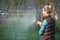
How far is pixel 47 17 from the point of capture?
4.91 m

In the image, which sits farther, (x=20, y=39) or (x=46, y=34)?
(x=20, y=39)

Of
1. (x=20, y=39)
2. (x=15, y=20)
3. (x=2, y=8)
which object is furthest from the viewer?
(x=2, y=8)

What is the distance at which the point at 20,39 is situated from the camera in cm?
1059

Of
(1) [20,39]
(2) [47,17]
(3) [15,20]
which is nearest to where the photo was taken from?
(2) [47,17]

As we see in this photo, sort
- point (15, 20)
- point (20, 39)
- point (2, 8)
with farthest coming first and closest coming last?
1. point (2, 8)
2. point (15, 20)
3. point (20, 39)

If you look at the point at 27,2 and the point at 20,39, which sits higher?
the point at 27,2

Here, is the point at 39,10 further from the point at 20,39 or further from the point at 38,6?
the point at 20,39

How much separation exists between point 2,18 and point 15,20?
124 cm

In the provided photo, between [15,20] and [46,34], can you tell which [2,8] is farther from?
[46,34]

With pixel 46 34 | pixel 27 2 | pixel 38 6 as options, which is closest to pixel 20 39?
pixel 46 34

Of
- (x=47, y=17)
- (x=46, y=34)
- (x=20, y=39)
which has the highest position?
(x=47, y=17)

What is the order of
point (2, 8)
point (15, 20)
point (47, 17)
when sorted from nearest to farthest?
point (47, 17) → point (15, 20) → point (2, 8)

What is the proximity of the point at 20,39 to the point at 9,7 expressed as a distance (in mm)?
7357

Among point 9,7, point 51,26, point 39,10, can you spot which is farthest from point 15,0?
point 51,26
